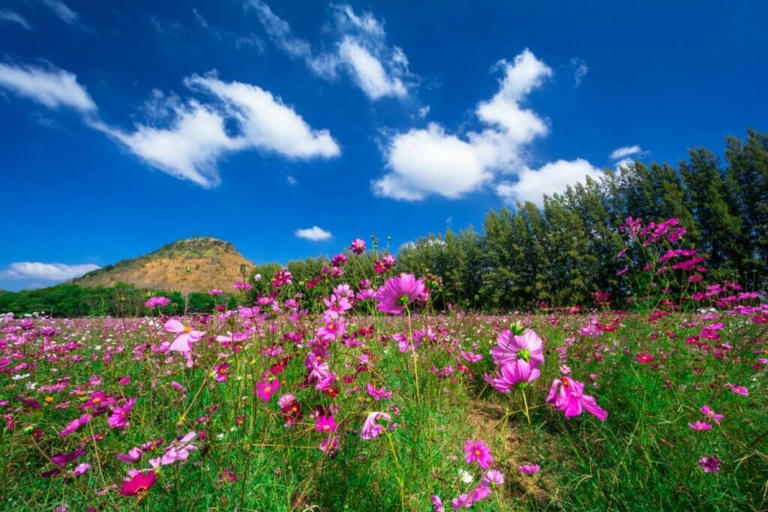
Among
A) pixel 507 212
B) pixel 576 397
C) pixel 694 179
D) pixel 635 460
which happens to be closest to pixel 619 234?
pixel 694 179

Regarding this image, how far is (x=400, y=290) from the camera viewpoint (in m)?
1.03

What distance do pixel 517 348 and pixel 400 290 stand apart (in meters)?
0.36

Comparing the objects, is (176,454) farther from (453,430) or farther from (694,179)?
(694,179)

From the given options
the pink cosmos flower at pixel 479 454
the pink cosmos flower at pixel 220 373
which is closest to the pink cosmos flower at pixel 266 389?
the pink cosmos flower at pixel 220 373

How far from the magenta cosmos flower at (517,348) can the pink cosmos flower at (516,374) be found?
12mm

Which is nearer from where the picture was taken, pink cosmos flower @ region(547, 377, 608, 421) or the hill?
pink cosmos flower @ region(547, 377, 608, 421)

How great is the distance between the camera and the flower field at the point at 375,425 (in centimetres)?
106

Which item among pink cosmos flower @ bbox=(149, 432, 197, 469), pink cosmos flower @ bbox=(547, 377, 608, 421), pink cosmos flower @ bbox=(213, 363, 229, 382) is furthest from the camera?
pink cosmos flower @ bbox=(213, 363, 229, 382)

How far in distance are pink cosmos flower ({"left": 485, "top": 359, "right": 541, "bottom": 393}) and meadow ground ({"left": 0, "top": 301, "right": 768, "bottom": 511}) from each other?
0.01 metres

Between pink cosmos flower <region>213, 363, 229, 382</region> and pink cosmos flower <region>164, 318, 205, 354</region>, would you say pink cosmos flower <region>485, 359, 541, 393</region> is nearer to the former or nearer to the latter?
pink cosmos flower <region>164, 318, 205, 354</region>

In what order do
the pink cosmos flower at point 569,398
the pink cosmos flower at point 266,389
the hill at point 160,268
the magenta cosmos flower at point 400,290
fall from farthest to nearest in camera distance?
1. the hill at point 160,268
2. the pink cosmos flower at point 266,389
3. the magenta cosmos flower at point 400,290
4. the pink cosmos flower at point 569,398

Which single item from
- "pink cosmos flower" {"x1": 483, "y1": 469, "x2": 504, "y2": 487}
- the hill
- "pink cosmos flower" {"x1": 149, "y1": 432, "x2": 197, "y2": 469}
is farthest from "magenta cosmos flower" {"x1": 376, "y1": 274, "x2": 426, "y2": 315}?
the hill

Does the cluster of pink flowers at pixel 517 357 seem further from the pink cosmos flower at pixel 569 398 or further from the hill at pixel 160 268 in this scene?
the hill at pixel 160 268

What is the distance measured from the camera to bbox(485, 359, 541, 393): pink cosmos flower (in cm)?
77
